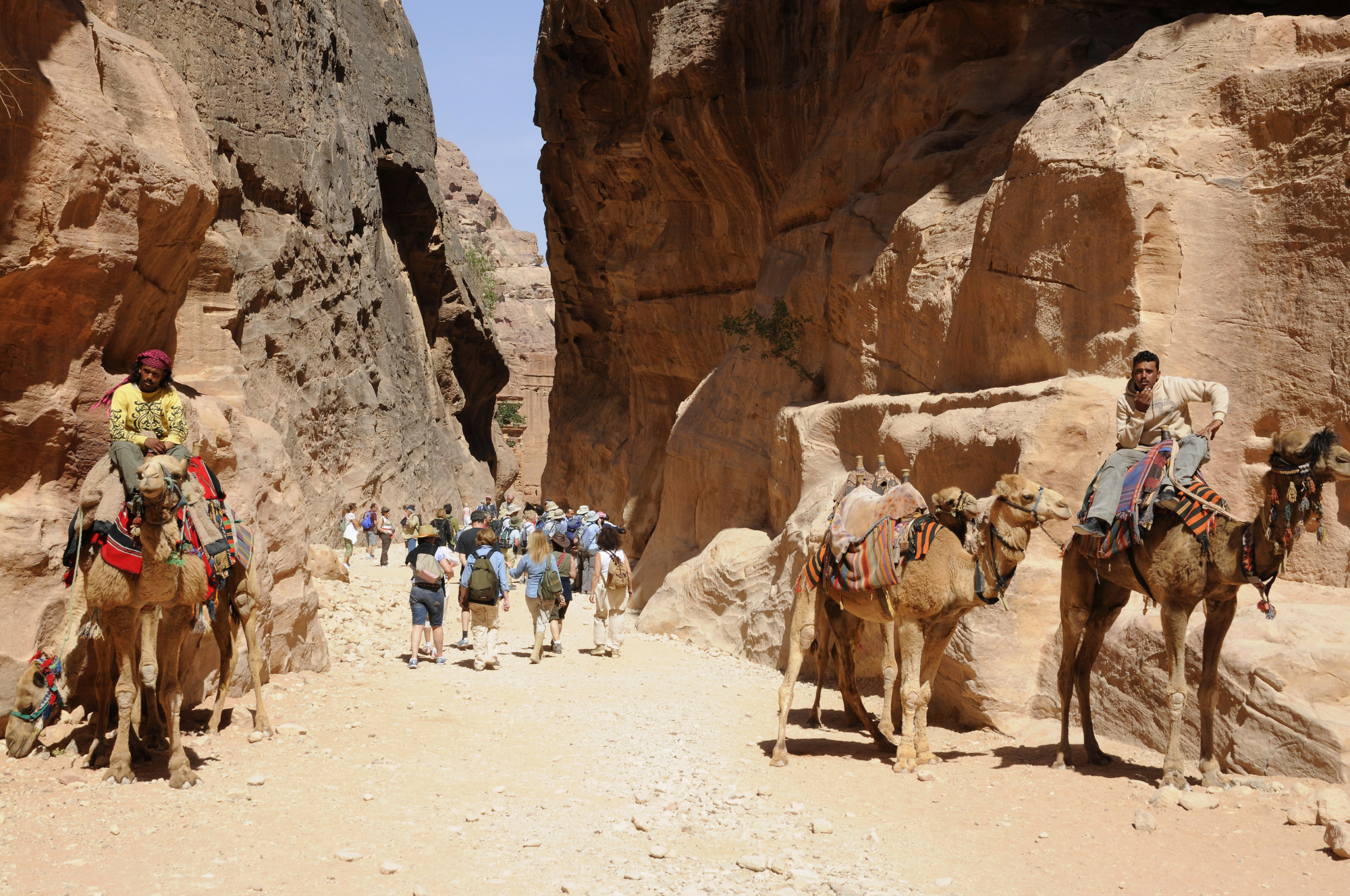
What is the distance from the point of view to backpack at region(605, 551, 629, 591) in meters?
13.1

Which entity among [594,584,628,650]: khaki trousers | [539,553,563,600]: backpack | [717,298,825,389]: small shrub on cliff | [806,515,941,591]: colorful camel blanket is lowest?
[594,584,628,650]: khaki trousers

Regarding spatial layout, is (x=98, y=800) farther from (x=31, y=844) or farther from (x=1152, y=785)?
(x=1152, y=785)

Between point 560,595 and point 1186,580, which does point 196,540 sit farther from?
point 1186,580

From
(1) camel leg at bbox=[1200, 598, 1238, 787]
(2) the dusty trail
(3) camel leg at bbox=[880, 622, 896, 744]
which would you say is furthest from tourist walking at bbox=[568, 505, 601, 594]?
(1) camel leg at bbox=[1200, 598, 1238, 787]

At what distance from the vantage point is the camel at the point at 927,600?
7.33 m

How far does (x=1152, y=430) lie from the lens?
735 cm

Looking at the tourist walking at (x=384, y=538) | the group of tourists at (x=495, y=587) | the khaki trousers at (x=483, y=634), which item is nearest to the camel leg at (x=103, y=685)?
the group of tourists at (x=495, y=587)

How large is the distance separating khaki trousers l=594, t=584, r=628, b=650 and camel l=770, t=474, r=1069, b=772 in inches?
203

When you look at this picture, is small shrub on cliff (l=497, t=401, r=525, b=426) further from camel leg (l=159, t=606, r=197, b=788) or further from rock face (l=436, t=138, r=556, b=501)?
camel leg (l=159, t=606, r=197, b=788)

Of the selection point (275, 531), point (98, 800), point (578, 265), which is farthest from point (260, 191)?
point (98, 800)

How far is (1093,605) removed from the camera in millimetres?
7656

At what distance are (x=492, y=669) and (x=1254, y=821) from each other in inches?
326

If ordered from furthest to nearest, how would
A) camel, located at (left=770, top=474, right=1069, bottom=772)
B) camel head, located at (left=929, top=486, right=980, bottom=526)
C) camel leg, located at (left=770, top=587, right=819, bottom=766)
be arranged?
1. camel leg, located at (left=770, top=587, right=819, bottom=766)
2. camel head, located at (left=929, top=486, right=980, bottom=526)
3. camel, located at (left=770, top=474, right=1069, bottom=772)

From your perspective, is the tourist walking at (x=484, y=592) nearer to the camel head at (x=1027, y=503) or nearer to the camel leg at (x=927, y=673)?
the camel leg at (x=927, y=673)
